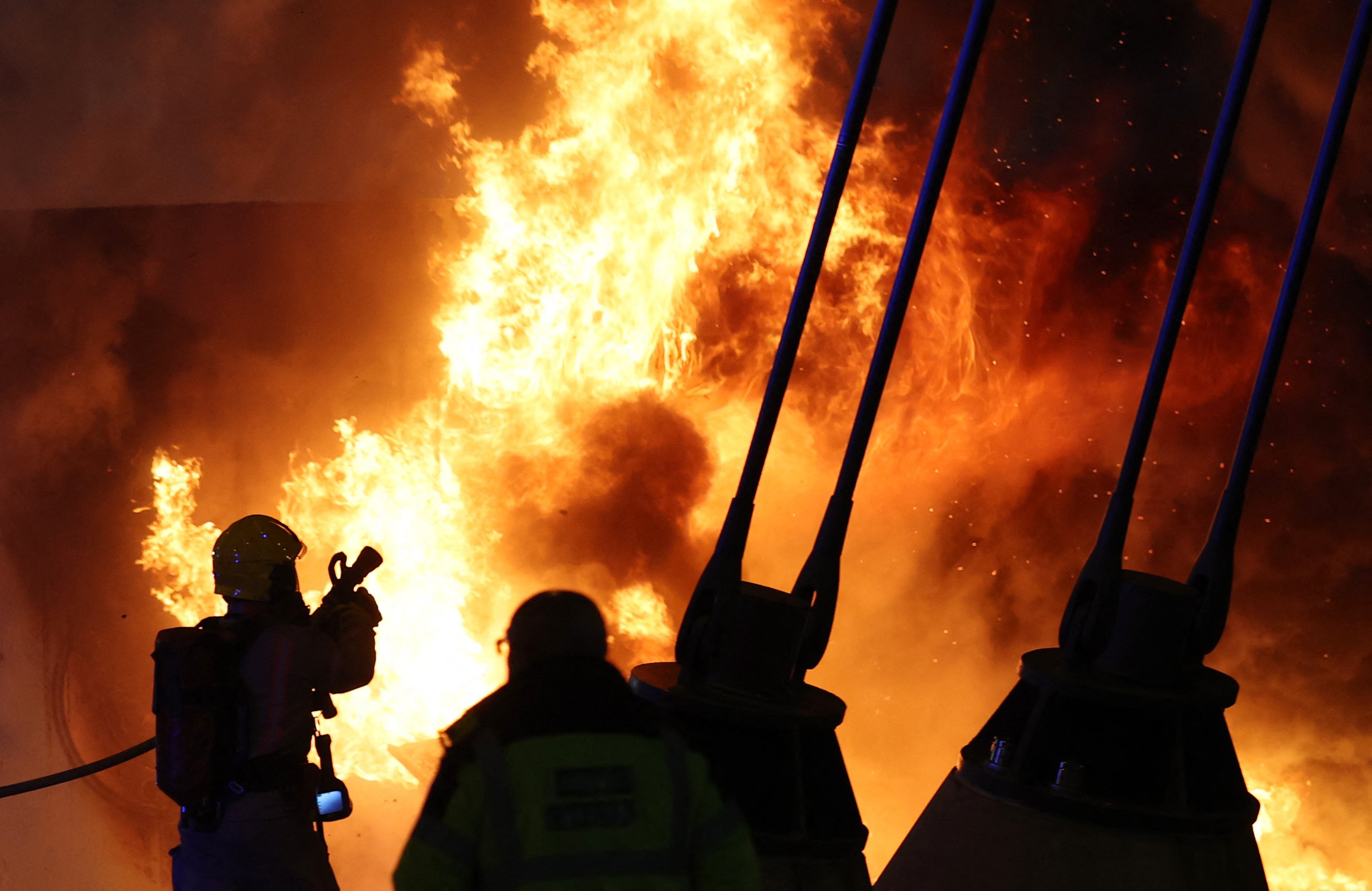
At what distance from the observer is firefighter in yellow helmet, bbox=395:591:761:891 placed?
1.72m

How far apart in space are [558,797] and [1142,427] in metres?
1.96

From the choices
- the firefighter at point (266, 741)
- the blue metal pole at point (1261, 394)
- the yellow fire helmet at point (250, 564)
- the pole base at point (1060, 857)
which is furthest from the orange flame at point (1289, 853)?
the yellow fire helmet at point (250, 564)

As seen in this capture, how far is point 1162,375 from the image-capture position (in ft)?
9.87

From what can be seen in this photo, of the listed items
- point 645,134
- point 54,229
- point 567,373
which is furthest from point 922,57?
point 54,229

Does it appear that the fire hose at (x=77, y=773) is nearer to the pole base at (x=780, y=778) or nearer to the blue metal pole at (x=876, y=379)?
the pole base at (x=780, y=778)

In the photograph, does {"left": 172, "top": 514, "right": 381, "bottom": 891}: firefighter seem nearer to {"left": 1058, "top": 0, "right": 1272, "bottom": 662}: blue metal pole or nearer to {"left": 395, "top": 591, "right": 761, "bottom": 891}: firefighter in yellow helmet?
{"left": 395, "top": 591, "right": 761, "bottom": 891}: firefighter in yellow helmet

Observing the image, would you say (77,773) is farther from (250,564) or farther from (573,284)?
(573,284)

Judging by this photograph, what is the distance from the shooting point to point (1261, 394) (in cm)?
305

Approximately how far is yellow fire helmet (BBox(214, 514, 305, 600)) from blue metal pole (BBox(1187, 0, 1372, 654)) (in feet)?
8.27

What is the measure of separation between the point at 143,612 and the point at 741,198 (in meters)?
3.67

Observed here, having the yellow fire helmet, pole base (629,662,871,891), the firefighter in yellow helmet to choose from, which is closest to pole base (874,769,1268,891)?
pole base (629,662,871,891)

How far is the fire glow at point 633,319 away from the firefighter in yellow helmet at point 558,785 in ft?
12.6

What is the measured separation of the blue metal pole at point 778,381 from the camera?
2477 mm

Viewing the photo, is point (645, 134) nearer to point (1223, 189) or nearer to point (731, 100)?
point (731, 100)
